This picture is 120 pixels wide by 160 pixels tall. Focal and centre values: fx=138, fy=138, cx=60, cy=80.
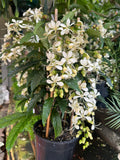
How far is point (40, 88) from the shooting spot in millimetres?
860

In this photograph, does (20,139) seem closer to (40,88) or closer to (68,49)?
(40,88)

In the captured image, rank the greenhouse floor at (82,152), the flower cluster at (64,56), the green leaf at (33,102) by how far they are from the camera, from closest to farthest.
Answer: the flower cluster at (64,56)
the green leaf at (33,102)
the greenhouse floor at (82,152)

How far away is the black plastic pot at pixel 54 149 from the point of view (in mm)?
813

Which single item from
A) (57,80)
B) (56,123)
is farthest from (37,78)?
(56,123)

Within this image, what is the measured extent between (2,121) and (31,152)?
1.47ft

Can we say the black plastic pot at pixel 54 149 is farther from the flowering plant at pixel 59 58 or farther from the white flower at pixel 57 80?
the white flower at pixel 57 80

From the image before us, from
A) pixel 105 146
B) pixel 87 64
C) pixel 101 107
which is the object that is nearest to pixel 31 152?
pixel 105 146

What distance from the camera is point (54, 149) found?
824mm

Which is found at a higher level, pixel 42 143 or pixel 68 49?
pixel 68 49

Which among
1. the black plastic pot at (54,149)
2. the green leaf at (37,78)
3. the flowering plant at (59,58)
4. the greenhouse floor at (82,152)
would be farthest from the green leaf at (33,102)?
the greenhouse floor at (82,152)

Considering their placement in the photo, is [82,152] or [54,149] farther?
[82,152]

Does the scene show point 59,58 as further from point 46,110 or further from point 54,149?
point 54,149

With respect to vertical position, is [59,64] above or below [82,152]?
above

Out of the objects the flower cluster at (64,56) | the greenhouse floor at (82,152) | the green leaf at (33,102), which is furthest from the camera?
the greenhouse floor at (82,152)
